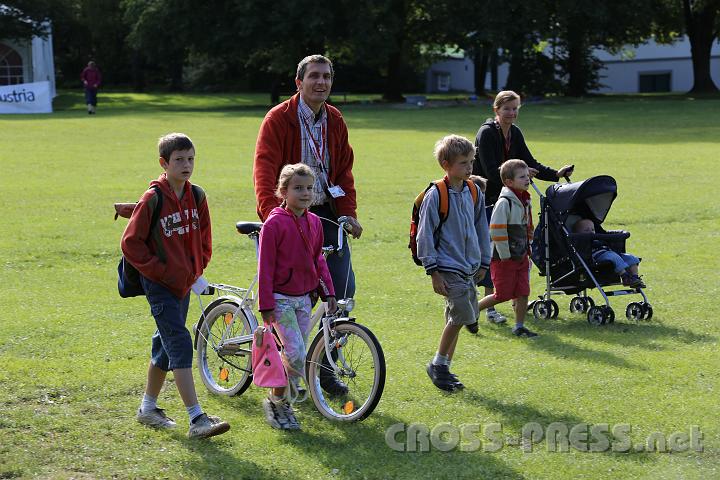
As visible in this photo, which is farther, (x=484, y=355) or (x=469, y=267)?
(x=484, y=355)

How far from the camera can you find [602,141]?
26.7 m

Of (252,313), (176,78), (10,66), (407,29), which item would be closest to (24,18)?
→ (10,66)

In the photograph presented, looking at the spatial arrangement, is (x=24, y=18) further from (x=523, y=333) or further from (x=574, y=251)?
(x=523, y=333)

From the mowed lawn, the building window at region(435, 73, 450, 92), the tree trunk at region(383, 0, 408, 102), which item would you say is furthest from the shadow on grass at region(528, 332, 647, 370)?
the building window at region(435, 73, 450, 92)

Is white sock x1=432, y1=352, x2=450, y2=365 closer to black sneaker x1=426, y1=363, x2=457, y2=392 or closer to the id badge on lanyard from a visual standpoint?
black sneaker x1=426, y1=363, x2=457, y2=392

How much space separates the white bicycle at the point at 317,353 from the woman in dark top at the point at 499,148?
2.96 metres

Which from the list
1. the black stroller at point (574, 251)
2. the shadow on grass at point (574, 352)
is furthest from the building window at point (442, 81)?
the shadow on grass at point (574, 352)

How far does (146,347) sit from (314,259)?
7.72 feet

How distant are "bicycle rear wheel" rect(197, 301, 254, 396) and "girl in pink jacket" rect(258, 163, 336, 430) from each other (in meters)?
0.41

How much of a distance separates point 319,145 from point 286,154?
0.74 feet

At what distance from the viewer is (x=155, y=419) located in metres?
5.93

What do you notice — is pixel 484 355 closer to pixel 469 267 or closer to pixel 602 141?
pixel 469 267

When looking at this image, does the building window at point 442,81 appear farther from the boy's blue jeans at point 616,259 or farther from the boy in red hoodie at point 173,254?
the boy in red hoodie at point 173,254

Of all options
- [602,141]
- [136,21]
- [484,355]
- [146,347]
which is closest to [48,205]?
[146,347]
